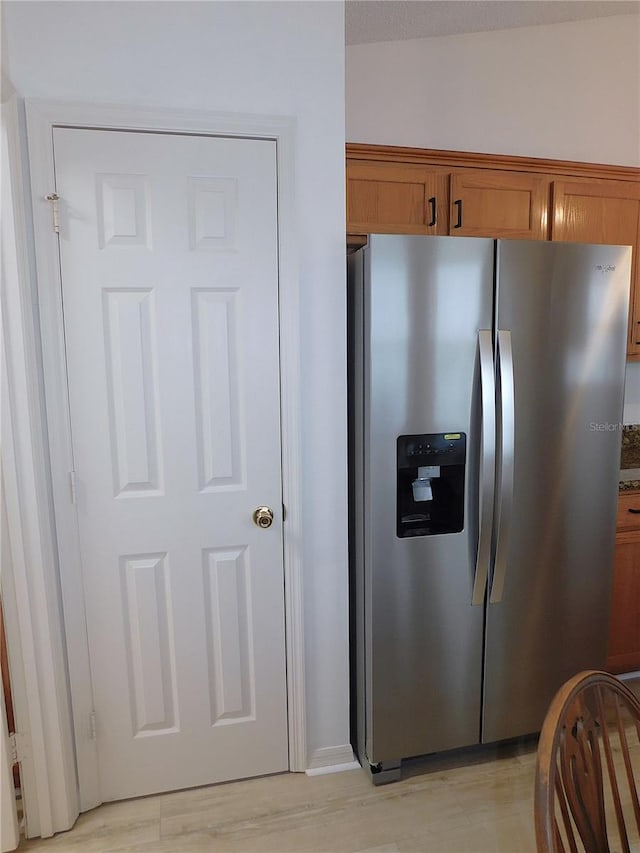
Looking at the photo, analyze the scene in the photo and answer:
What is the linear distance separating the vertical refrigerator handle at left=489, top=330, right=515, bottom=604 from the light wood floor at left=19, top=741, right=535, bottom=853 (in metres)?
0.83

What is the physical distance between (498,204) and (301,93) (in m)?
1.07

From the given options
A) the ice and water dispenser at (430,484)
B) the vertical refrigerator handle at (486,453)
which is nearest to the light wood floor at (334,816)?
the vertical refrigerator handle at (486,453)

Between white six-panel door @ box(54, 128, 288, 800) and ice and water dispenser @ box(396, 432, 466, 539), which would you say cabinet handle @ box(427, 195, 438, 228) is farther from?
ice and water dispenser @ box(396, 432, 466, 539)

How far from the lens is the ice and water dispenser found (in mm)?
1817

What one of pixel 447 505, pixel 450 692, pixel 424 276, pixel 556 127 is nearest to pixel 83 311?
pixel 424 276

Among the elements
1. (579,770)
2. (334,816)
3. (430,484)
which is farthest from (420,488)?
(334,816)

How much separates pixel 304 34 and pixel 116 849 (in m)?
2.60

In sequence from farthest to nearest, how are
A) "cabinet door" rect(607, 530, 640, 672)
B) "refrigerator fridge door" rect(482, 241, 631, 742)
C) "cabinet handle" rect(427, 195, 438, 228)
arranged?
"cabinet door" rect(607, 530, 640, 672), "cabinet handle" rect(427, 195, 438, 228), "refrigerator fridge door" rect(482, 241, 631, 742)

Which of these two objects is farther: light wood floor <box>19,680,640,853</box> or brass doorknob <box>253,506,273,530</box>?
brass doorknob <box>253,506,273,530</box>

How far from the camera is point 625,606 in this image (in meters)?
2.49

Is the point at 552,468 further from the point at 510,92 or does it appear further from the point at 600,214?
the point at 510,92

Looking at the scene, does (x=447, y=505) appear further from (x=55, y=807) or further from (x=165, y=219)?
(x=55, y=807)

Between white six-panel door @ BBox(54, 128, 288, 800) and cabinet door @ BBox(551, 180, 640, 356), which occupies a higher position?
cabinet door @ BBox(551, 180, 640, 356)

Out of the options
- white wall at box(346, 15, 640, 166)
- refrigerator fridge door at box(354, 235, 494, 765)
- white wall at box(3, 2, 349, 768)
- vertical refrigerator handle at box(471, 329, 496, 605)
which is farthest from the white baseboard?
white wall at box(346, 15, 640, 166)
